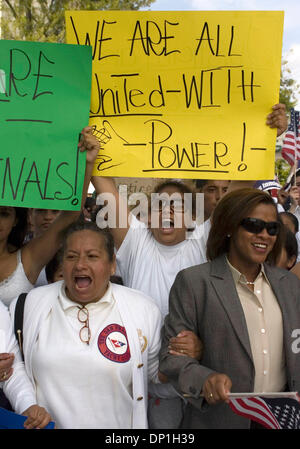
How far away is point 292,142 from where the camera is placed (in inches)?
294

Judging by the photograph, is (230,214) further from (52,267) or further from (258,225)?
(52,267)

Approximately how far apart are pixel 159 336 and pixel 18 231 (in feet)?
3.75

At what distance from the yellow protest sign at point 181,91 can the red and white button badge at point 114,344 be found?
38.9 inches

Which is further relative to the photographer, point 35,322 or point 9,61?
point 9,61

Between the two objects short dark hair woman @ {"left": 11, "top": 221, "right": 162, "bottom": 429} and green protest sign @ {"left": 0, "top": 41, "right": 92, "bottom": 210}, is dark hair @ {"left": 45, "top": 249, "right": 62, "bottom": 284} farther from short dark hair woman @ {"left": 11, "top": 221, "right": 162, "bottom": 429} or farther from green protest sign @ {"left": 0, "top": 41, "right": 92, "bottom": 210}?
short dark hair woman @ {"left": 11, "top": 221, "right": 162, "bottom": 429}

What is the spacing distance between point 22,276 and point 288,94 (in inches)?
638

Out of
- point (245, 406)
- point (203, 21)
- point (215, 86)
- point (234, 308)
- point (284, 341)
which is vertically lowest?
point (245, 406)

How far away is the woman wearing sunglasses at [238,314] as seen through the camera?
2.31 meters

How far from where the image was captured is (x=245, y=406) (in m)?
2.11

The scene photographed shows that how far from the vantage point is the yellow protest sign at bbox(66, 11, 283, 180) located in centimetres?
304

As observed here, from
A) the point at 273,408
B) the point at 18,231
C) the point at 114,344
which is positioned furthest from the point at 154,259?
the point at 273,408
